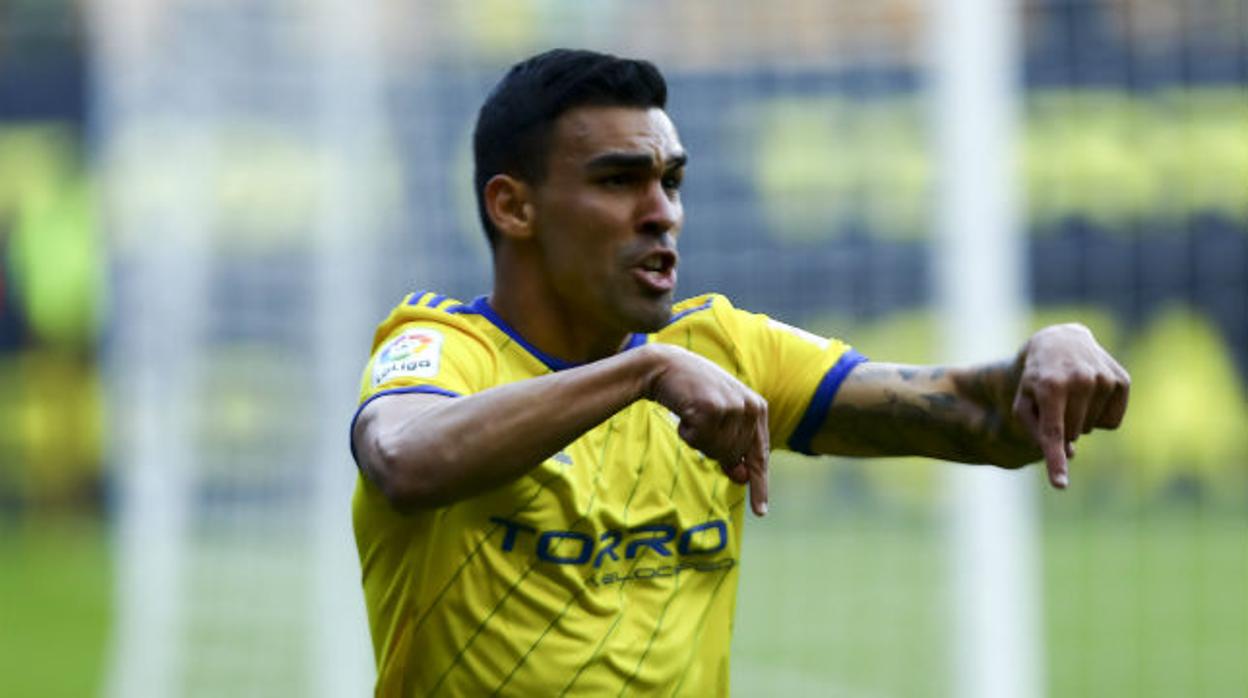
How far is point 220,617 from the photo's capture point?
8352 millimetres

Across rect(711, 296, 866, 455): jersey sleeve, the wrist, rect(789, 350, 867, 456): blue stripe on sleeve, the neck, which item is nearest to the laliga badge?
the neck

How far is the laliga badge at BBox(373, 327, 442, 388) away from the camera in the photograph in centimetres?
360

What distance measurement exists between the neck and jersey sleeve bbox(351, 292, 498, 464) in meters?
0.12

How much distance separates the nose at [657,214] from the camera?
12.6ft

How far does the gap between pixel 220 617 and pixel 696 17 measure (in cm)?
317

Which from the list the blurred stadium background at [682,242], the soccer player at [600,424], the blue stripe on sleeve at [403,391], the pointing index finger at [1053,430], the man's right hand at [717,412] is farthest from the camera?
the blurred stadium background at [682,242]

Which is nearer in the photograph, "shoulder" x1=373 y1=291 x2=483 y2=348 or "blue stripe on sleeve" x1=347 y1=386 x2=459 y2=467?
"blue stripe on sleeve" x1=347 y1=386 x2=459 y2=467

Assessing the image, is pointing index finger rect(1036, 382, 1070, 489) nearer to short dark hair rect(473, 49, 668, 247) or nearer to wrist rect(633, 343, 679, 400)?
wrist rect(633, 343, 679, 400)

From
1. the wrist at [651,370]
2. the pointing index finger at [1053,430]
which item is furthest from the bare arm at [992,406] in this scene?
the wrist at [651,370]

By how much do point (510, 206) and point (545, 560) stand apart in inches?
29.4

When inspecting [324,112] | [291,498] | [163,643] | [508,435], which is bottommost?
[163,643]

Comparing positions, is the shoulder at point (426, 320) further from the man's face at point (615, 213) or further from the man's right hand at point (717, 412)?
the man's right hand at point (717, 412)

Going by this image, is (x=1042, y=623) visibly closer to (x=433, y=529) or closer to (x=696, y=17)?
(x=696, y=17)

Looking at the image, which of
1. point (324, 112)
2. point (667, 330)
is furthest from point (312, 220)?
point (667, 330)
